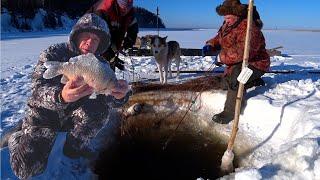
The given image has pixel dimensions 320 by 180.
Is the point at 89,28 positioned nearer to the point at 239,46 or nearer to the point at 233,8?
the point at 233,8

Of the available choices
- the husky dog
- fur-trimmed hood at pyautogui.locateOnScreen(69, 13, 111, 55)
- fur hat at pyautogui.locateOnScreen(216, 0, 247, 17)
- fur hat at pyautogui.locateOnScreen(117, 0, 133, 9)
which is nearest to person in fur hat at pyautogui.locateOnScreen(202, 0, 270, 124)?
fur hat at pyautogui.locateOnScreen(216, 0, 247, 17)

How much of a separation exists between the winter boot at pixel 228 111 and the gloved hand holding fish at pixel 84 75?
272 cm

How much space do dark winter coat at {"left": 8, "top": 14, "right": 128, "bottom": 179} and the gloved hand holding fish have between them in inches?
15.0

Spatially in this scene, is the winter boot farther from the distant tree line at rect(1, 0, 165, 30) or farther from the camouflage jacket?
the distant tree line at rect(1, 0, 165, 30)

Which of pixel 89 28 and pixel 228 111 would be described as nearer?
pixel 89 28

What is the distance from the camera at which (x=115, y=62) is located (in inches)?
204

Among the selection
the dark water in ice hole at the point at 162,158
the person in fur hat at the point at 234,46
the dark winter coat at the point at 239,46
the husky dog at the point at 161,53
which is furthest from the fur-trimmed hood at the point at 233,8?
the husky dog at the point at 161,53

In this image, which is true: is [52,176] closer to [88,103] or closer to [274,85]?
[88,103]

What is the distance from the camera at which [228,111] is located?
5.16 meters

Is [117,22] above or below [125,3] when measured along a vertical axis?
below

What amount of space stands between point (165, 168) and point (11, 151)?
1920mm

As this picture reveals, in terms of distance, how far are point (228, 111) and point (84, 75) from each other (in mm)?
3082

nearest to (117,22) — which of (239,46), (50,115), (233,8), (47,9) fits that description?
(233,8)

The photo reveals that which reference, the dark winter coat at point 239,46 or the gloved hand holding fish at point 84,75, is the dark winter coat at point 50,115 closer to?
the gloved hand holding fish at point 84,75
